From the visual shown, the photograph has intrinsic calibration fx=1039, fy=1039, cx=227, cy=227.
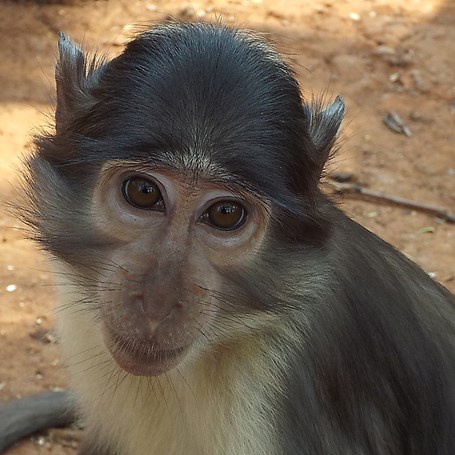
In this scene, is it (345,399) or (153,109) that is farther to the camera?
(345,399)

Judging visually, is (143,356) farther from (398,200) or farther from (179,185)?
(398,200)

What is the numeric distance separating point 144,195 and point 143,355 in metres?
0.56

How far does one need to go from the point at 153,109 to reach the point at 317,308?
108cm

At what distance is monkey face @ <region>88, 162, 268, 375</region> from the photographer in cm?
353

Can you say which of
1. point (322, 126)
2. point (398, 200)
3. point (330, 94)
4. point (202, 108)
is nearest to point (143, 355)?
point (202, 108)

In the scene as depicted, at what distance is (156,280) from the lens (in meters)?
3.49

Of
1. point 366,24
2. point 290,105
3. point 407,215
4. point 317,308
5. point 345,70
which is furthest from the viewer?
point 366,24

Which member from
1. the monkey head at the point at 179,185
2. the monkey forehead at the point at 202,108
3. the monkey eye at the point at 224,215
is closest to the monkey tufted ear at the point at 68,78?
the monkey head at the point at 179,185

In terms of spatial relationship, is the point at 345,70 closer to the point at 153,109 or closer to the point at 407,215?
the point at 407,215

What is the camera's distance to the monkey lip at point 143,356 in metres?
3.59

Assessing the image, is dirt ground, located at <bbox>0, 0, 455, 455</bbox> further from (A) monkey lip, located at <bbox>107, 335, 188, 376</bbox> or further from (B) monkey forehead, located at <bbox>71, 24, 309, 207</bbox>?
(B) monkey forehead, located at <bbox>71, 24, 309, 207</bbox>

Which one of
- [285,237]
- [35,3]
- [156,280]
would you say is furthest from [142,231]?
[35,3]

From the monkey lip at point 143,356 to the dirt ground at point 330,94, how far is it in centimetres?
208

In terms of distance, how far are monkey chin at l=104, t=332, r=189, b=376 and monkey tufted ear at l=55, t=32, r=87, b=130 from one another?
931 millimetres
